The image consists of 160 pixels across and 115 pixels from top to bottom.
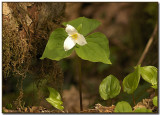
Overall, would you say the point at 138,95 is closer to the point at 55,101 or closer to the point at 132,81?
the point at 132,81

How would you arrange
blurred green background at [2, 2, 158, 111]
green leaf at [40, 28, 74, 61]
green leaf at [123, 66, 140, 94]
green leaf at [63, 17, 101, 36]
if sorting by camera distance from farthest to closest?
blurred green background at [2, 2, 158, 111]
green leaf at [63, 17, 101, 36]
green leaf at [40, 28, 74, 61]
green leaf at [123, 66, 140, 94]

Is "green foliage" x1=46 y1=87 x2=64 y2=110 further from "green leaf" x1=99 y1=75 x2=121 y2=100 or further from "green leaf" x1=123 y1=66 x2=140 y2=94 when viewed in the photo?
"green leaf" x1=123 y1=66 x2=140 y2=94

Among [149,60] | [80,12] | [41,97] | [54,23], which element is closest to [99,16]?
[80,12]

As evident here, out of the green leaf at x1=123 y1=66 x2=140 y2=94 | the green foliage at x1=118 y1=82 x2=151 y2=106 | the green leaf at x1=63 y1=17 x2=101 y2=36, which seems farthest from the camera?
the green foliage at x1=118 y1=82 x2=151 y2=106

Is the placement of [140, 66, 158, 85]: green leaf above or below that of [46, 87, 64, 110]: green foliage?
above

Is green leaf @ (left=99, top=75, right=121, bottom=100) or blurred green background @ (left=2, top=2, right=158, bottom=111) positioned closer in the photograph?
green leaf @ (left=99, top=75, right=121, bottom=100)

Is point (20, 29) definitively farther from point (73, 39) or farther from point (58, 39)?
point (73, 39)

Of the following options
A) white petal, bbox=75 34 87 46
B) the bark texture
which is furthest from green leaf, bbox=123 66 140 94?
the bark texture
